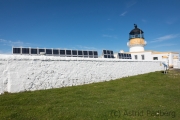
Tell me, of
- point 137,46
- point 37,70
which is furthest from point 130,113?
point 137,46

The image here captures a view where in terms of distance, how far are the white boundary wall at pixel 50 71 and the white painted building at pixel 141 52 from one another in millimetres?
16369

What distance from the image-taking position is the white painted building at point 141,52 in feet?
94.7

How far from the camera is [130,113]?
552 centimetres

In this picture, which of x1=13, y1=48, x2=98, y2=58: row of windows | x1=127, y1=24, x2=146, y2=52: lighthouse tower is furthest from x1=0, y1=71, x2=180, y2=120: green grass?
x1=127, y1=24, x2=146, y2=52: lighthouse tower

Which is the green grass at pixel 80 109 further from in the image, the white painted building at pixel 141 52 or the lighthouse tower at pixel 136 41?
the lighthouse tower at pixel 136 41

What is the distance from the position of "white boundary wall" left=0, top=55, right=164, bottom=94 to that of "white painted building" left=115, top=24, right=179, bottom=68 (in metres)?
16.4

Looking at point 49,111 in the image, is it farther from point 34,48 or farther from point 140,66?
point 140,66

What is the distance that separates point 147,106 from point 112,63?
762 cm

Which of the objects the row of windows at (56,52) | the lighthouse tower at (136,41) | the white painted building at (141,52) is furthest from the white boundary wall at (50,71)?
the lighthouse tower at (136,41)

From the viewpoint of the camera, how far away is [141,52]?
1162 inches

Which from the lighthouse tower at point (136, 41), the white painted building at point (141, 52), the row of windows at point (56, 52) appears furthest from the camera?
the lighthouse tower at point (136, 41)

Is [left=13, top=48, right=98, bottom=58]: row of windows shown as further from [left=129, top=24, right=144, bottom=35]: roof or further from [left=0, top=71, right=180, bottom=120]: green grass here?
[left=129, top=24, right=144, bottom=35]: roof

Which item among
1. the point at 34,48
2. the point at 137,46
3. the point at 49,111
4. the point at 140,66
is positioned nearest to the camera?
the point at 49,111

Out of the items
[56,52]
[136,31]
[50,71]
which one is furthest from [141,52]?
[50,71]
